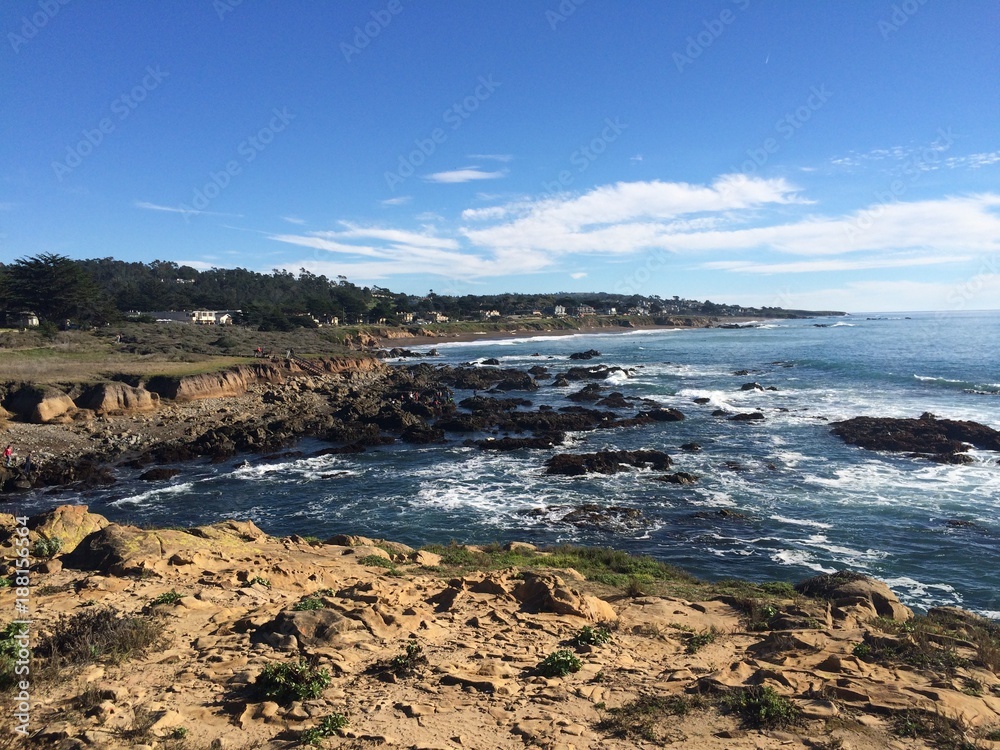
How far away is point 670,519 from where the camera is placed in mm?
19625

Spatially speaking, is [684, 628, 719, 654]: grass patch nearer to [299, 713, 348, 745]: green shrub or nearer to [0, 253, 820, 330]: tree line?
[299, 713, 348, 745]: green shrub

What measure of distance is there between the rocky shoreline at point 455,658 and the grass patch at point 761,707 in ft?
0.09

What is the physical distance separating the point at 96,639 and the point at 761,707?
8.58 metres

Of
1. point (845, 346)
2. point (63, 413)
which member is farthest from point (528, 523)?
point (845, 346)

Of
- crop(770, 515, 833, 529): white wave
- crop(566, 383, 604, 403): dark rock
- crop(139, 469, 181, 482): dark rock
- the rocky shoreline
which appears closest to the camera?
the rocky shoreline

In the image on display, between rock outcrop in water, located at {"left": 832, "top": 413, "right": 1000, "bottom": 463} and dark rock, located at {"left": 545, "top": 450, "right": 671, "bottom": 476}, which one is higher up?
rock outcrop in water, located at {"left": 832, "top": 413, "right": 1000, "bottom": 463}

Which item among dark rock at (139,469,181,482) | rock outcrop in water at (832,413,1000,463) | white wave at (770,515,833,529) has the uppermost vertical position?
rock outcrop in water at (832,413,1000,463)

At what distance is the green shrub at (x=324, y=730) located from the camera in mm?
6113

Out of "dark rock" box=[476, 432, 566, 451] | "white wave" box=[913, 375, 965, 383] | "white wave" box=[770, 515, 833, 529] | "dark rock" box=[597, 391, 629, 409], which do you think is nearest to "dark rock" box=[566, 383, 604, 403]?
"dark rock" box=[597, 391, 629, 409]

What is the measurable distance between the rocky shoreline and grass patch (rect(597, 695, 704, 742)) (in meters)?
0.03

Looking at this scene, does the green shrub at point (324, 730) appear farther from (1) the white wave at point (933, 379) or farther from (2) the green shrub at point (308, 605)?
(1) the white wave at point (933, 379)

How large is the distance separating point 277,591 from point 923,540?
18.2 m

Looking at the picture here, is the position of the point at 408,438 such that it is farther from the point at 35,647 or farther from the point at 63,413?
the point at 35,647

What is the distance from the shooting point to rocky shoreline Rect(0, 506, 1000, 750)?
6500mm
